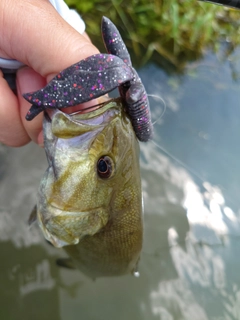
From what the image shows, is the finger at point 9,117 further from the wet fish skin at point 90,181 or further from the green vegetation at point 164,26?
the green vegetation at point 164,26

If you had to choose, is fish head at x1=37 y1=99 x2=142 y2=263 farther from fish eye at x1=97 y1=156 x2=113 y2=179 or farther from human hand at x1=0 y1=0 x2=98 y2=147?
human hand at x1=0 y1=0 x2=98 y2=147

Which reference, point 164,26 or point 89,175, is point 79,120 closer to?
point 89,175

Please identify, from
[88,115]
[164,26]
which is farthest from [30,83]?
[164,26]

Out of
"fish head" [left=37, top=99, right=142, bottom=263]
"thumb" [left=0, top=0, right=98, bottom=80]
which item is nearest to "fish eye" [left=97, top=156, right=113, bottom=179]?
"fish head" [left=37, top=99, right=142, bottom=263]

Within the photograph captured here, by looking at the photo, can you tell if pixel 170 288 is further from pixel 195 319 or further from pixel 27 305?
pixel 27 305

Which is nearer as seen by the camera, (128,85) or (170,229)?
(128,85)


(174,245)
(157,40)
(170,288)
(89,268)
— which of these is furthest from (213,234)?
(157,40)
